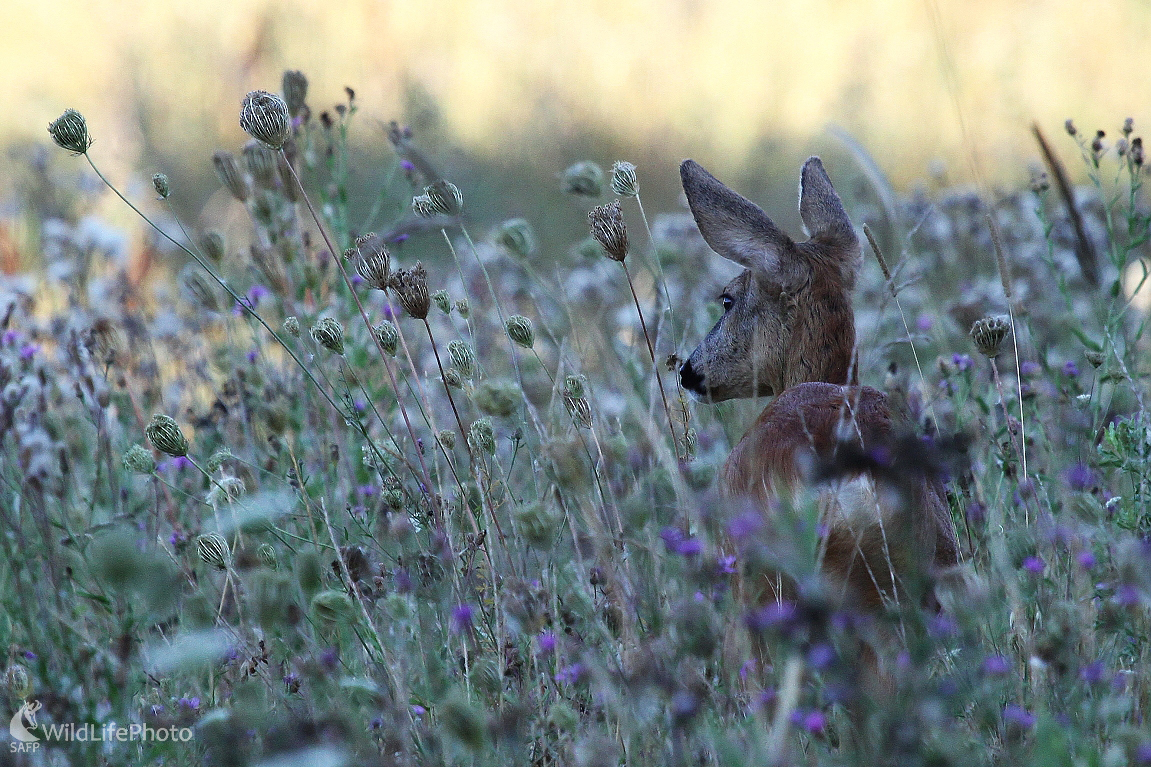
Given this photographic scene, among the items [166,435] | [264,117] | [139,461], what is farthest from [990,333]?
[139,461]

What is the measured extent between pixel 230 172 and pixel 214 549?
1461mm

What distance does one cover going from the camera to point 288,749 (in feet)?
5.03

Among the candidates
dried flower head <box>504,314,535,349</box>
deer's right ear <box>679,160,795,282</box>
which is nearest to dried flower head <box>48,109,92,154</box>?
dried flower head <box>504,314,535,349</box>

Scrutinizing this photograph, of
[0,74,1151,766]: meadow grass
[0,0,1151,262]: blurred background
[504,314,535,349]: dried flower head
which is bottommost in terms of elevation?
[0,74,1151,766]: meadow grass

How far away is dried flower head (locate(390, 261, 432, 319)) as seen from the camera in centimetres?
227

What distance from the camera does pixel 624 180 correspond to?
104 inches

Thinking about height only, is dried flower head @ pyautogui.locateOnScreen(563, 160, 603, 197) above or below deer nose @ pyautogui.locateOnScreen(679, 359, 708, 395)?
above

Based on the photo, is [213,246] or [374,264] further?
[213,246]

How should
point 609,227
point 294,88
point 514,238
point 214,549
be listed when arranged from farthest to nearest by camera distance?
point 294,88
point 514,238
point 609,227
point 214,549

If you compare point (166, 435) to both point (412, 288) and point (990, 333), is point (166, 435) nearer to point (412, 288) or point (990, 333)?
point (412, 288)

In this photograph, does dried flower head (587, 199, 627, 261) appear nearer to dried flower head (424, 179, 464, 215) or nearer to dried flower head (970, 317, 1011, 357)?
dried flower head (424, 179, 464, 215)

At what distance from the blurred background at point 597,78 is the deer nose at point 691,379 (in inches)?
200

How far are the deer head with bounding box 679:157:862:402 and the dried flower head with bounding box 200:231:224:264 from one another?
4.61ft

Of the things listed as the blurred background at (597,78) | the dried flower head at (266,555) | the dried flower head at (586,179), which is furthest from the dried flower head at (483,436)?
the blurred background at (597,78)
